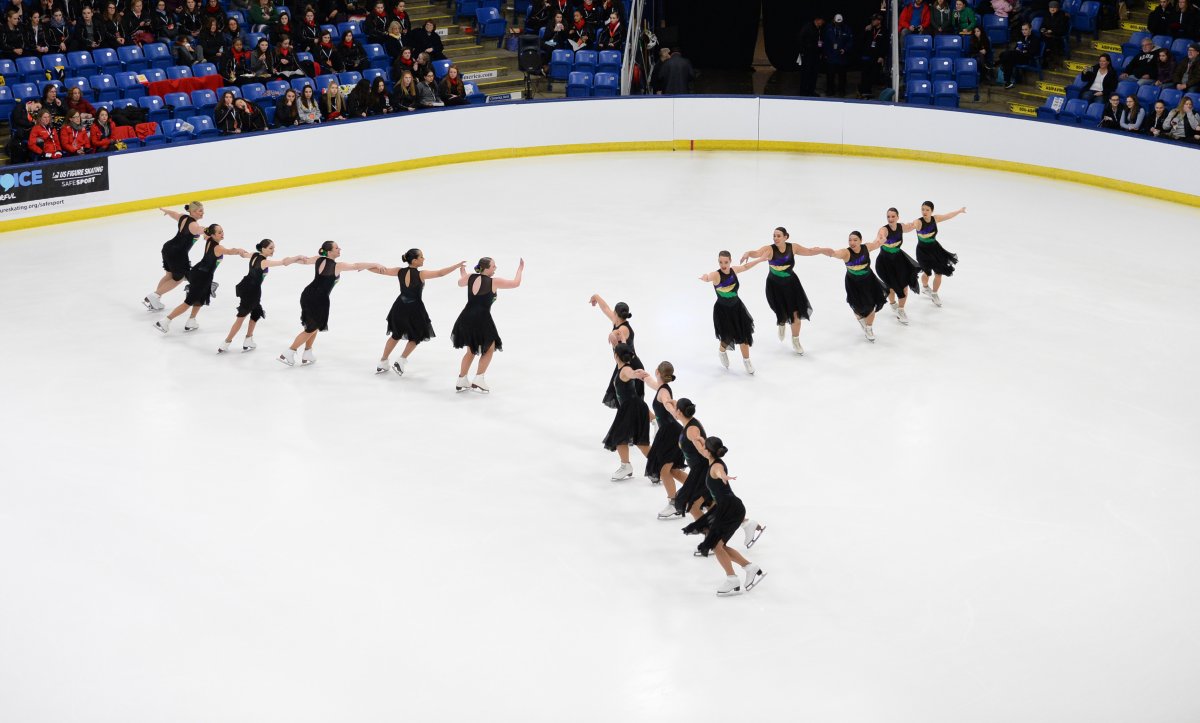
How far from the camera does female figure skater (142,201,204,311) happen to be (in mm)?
15234

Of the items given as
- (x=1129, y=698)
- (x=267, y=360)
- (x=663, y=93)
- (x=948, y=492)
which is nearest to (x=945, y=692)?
(x=1129, y=698)

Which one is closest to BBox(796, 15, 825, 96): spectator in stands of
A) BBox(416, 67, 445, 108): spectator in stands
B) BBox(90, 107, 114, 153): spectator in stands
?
BBox(416, 67, 445, 108): spectator in stands

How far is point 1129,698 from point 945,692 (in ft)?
4.15

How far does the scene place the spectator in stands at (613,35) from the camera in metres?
25.0

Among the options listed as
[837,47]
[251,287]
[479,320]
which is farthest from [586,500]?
[837,47]

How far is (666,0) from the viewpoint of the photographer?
92.9ft

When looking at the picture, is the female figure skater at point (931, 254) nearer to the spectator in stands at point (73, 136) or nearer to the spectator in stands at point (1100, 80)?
the spectator in stands at point (1100, 80)

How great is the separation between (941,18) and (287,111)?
473 inches

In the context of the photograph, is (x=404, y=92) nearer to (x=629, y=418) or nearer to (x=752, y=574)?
(x=629, y=418)

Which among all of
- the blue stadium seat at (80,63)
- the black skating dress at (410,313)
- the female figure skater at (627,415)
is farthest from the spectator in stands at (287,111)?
the female figure skater at (627,415)

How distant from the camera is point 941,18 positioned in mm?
24125

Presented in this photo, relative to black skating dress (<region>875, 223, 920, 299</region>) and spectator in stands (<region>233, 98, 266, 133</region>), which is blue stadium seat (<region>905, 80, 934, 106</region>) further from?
spectator in stands (<region>233, 98, 266, 133</region>)

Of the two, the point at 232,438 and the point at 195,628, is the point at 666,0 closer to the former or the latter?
the point at 232,438

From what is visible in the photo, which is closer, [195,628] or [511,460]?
[195,628]
